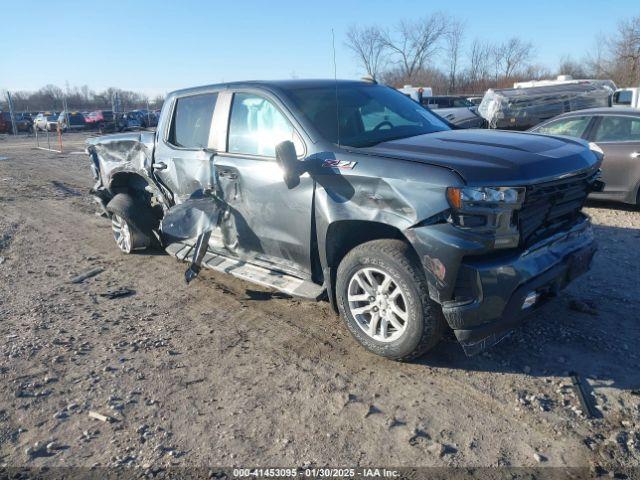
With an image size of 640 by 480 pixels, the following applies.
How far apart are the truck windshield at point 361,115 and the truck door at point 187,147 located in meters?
1.04

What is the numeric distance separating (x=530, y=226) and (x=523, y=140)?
0.80 metres

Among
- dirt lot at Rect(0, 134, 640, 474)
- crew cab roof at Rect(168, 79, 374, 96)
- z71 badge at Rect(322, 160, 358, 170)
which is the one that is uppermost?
crew cab roof at Rect(168, 79, 374, 96)

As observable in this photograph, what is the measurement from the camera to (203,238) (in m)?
4.71

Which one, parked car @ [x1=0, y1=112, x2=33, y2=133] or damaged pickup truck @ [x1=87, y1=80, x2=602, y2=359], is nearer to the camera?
damaged pickup truck @ [x1=87, y1=80, x2=602, y2=359]

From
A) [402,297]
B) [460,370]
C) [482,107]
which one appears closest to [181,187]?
[402,297]

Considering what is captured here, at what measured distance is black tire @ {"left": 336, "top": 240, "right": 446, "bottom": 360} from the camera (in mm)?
3287

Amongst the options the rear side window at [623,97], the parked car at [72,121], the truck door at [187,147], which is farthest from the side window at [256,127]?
the parked car at [72,121]

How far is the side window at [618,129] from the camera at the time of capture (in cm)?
740

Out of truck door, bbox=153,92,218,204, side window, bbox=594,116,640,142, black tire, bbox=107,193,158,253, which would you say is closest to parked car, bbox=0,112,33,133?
black tire, bbox=107,193,158,253

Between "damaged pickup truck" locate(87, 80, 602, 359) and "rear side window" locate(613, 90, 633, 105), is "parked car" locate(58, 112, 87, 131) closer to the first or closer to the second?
"rear side window" locate(613, 90, 633, 105)

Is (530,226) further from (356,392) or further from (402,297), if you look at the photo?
(356,392)

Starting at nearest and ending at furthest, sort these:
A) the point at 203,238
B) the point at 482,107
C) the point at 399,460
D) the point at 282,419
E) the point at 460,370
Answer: the point at 399,460
the point at 282,419
the point at 460,370
the point at 203,238
the point at 482,107

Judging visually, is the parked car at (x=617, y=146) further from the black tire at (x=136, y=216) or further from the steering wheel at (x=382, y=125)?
the black tire at (x=136, y=216)

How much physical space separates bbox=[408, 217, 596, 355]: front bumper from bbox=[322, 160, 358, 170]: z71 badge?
86cm
